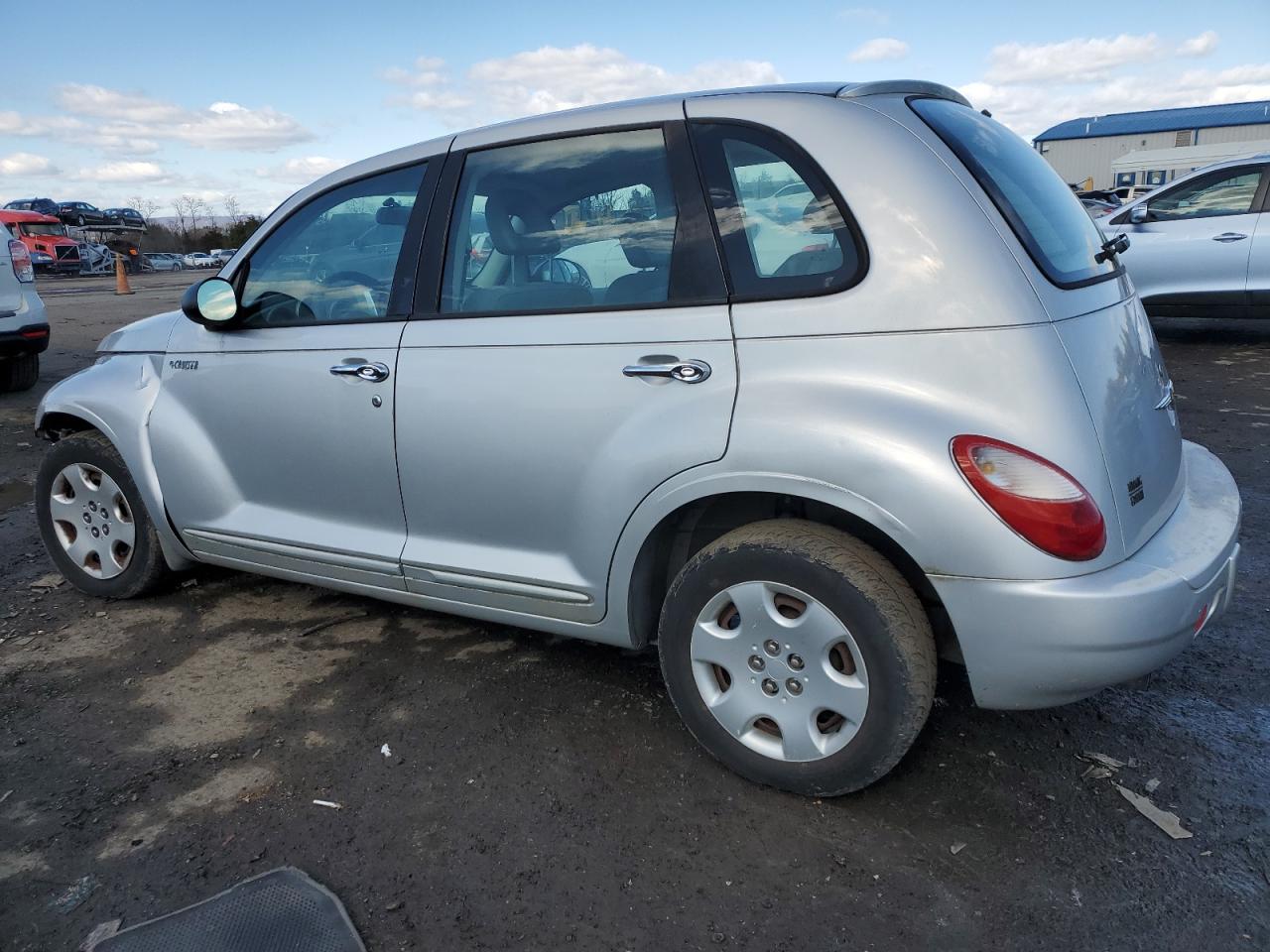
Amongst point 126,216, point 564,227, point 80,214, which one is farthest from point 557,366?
point 126,216

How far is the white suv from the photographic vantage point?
26.6 feet

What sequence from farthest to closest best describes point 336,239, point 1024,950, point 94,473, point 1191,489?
1. point 94,473
2. point 336,239
3. point 1191,489
4. point 1024,950

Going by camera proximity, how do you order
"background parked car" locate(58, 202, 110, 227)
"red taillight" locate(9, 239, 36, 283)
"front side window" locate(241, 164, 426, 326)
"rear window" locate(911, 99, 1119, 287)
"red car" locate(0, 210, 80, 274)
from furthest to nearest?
"background parked car" locate(58, 202, 110, 227), "red car" locate(0, 210, 80, 274), "red taillight" locate(9, 239, 36, 283), "front side window" locate(241, 164, 426, 326), "rear window" locate(911, 99, 1119, 287)

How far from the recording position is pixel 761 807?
257cm

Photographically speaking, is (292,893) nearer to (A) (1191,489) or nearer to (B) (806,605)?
(B) (806,605)

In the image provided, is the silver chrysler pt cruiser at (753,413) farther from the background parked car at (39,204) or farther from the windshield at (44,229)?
the background parked car at (39,204)

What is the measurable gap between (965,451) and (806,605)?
55 cm

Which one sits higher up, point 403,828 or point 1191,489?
point 1191,489

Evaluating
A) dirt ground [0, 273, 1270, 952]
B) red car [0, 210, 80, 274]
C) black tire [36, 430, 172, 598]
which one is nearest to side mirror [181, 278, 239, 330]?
black tire [36, 430, 172, 598]

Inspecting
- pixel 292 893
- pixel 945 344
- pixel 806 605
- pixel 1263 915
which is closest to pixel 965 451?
pixel 945 344

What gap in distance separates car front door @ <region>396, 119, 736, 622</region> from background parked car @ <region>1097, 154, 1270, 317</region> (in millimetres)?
7451

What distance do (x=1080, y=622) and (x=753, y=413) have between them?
2.95 ft

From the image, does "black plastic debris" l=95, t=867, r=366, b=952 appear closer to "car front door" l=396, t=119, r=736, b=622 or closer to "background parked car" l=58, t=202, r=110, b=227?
"car front door" l=396, t=119, r=736, b=622

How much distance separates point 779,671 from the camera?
98.4 inches
